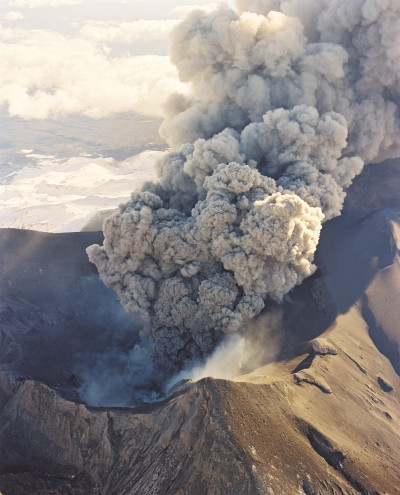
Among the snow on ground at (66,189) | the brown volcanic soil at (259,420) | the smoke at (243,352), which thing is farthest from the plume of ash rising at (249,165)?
the snow on ground at (66,189)

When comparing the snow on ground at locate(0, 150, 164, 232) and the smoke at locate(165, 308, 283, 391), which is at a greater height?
the smoke at locate(165, 308, 283, 391)

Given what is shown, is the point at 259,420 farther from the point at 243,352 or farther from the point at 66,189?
the point at 66,189

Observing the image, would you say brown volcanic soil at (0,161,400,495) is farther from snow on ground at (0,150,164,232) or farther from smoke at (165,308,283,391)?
snow on ground at (0,150,164,232)

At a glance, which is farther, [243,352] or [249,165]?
[249,165]

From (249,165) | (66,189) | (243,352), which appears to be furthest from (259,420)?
(66,189)

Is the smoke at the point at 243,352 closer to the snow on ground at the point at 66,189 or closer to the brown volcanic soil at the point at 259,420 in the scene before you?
the brown volcanic soil at the point at 259,420

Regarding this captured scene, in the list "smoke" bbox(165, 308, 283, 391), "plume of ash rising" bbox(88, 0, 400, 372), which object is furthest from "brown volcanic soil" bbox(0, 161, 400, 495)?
"plume of ash rising" bbox(88, 0, 400, 372)

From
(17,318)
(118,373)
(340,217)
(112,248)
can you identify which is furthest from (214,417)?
(340,217)
